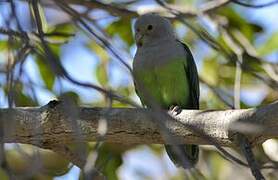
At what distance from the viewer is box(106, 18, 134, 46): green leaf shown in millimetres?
5781

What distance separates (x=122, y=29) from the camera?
5844 mm

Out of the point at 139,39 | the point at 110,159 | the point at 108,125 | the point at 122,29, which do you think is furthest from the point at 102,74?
the point at 108,125

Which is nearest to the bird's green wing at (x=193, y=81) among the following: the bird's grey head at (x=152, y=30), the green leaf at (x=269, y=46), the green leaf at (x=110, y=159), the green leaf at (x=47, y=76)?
the bird's grey head at (x=152, y=30)

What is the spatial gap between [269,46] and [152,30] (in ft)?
3.31

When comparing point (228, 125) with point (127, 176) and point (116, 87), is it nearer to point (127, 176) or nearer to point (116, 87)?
point (116, 87)

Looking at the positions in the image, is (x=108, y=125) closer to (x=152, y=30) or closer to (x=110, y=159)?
(x=110, y=159)

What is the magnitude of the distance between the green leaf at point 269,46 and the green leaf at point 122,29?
1.11m

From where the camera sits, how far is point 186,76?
5.03 m

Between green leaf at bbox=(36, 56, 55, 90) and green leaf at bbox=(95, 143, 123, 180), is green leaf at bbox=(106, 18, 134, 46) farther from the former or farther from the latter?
green leaf at bbox=(95, 143, 123, 180)

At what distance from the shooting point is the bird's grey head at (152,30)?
17.7 feet

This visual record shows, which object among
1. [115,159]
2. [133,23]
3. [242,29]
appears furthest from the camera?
[242,29]

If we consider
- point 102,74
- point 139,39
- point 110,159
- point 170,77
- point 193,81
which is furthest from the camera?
point 102,74

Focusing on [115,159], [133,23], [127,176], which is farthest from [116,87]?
[127,176]

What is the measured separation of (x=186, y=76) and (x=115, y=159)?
2.64 feet
